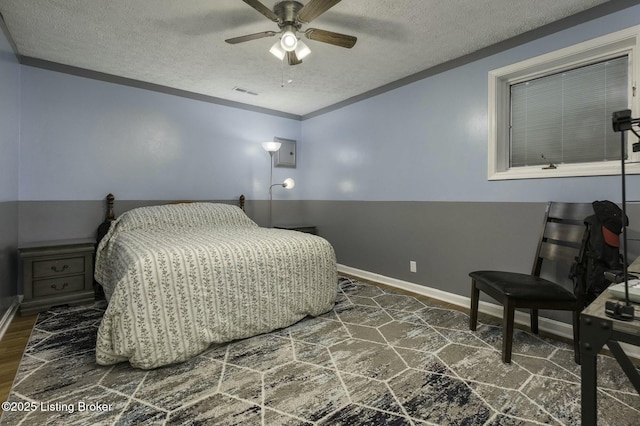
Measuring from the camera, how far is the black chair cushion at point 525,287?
71.3 inches

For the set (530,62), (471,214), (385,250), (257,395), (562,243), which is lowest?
(257,395)

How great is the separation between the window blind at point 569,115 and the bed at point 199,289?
1.97 m

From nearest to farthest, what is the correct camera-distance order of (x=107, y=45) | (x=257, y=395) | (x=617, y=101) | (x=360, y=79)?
(x=257, y=395) < (x=617, y=101) < (x=107, y=45) < (x=360, y=79)

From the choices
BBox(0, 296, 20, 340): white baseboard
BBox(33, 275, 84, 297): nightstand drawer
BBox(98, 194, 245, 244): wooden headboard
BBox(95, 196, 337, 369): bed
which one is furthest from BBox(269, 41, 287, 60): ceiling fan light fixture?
BBox(0, 296, 20, 340): white baseboard

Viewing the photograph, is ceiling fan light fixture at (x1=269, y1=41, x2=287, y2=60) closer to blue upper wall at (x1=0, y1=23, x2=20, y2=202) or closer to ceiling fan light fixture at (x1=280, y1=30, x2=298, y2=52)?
ceiling fan light fixture at (x1=280, y1=30, x2=298, y2=52)

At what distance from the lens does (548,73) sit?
2479 mm

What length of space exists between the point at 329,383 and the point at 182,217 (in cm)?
246

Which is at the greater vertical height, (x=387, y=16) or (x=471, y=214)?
(x=387, y=16)

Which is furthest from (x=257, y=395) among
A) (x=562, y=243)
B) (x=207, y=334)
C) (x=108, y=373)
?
(x=562, y=243)

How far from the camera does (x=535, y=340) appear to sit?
2.18m

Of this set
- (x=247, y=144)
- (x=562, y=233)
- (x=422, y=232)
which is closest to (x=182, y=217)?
(x=247, y=144)

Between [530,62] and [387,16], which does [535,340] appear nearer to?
[530,62]

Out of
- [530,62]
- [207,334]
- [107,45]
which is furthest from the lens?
[107,45]

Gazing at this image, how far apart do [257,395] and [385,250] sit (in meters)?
2.41
